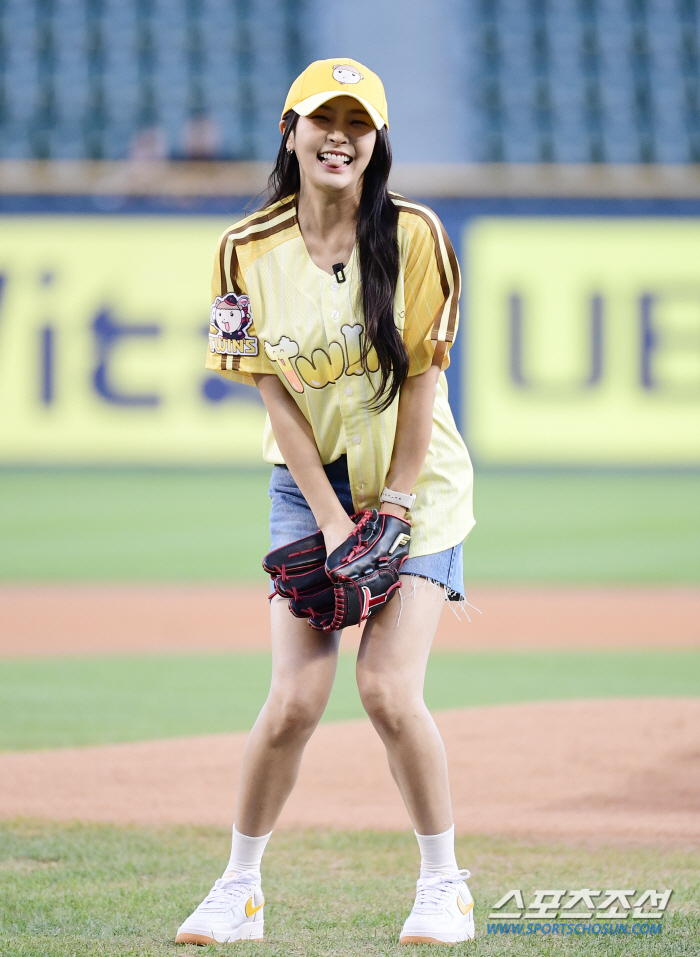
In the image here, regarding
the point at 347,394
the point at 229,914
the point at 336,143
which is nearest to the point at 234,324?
the point at 347,394

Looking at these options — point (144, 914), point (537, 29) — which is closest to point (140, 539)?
point (144, 914)

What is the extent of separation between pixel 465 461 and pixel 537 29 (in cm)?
1304

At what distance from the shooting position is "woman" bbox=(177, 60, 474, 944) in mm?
2672

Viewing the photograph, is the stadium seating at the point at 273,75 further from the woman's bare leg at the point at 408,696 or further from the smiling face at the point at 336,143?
the woman's bare leg at the point at 408,696

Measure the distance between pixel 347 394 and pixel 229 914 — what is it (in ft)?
4.04

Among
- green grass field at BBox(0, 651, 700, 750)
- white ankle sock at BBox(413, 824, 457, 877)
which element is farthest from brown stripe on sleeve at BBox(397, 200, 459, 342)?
green grass field at BBox(0, 651, 700, 750)

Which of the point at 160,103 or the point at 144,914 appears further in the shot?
the point at 160,103

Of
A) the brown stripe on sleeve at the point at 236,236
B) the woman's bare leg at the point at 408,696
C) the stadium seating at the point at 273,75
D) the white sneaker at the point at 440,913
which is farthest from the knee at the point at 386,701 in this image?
the stadium seating at the point at 273,75

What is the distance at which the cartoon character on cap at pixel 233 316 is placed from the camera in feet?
9.14

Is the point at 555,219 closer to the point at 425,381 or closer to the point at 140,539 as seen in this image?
the point at 140,539

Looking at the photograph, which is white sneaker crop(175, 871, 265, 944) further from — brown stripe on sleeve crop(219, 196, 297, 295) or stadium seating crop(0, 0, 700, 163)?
stadium seating crop(0, 0, 700, 163)

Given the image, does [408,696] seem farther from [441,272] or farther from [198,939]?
[441,272]

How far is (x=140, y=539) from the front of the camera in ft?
31.2

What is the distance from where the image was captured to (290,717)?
2738mm
